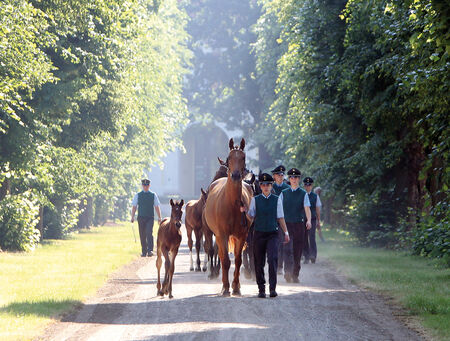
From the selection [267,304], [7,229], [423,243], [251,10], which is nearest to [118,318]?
[267,304]

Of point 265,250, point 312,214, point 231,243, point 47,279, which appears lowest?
point 47,279

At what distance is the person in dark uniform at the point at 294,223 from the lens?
1720 centimetres

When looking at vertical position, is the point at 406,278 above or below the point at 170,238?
below

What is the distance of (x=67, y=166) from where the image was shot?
28484 millimetres

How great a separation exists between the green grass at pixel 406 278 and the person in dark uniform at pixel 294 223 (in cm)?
140

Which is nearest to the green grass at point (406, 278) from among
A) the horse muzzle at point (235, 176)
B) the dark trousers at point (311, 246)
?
the dark trousers at point (311, 246)

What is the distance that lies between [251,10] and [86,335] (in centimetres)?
6820

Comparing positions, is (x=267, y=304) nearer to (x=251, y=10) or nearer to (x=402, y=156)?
(x=402, y=156)

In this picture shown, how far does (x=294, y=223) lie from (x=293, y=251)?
0.68 metres

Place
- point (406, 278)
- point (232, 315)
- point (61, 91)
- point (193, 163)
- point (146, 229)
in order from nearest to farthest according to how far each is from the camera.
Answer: point (232, 315)
point (406, 278)
point (146, 229)
point (61, 91)
point (193, 163)

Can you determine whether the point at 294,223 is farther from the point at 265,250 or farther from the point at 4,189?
the point at 4,189

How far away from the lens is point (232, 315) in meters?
11.9

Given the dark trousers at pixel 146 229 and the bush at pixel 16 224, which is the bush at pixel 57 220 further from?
the dark trousers at pixel 146 229

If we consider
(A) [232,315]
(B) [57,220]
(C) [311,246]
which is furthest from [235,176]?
(B) [57,220]
